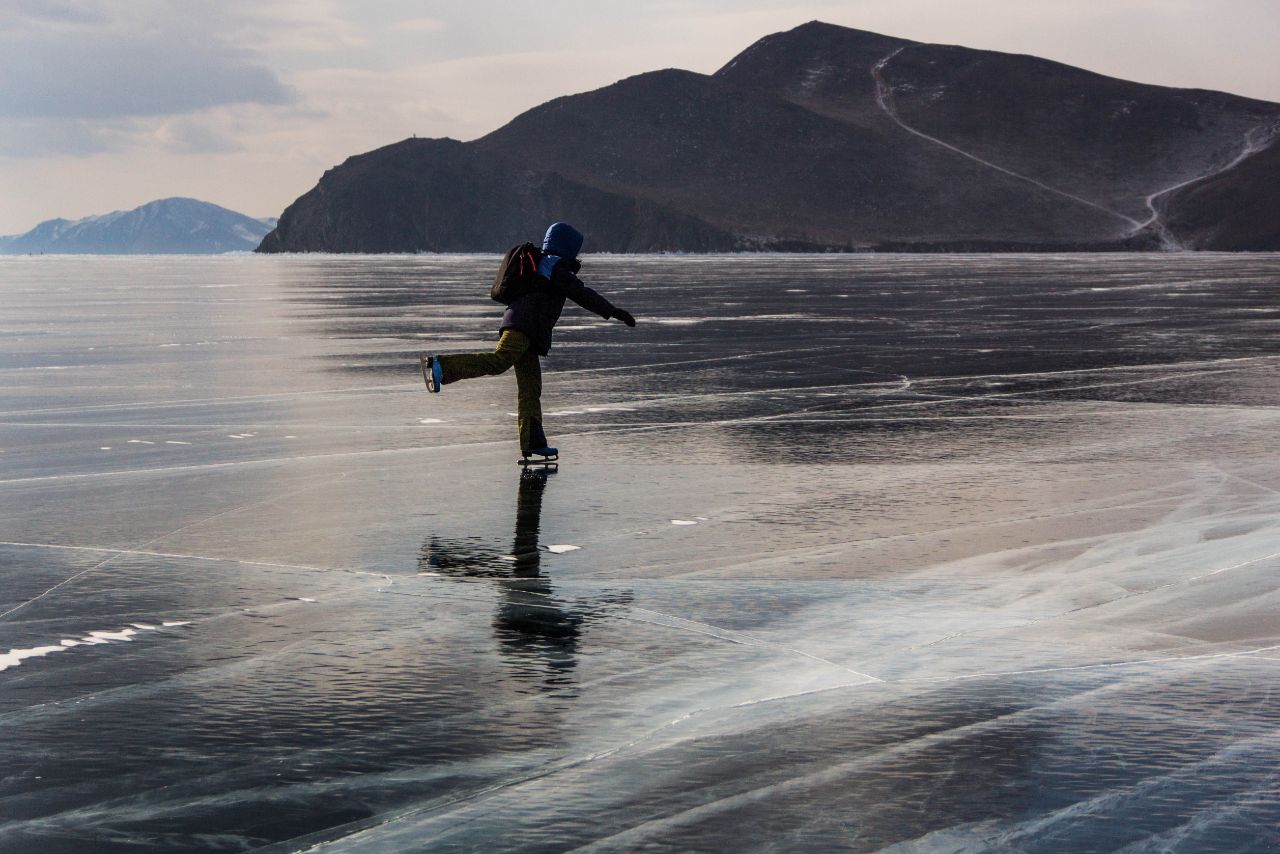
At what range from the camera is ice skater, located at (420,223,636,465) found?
10.8 meters

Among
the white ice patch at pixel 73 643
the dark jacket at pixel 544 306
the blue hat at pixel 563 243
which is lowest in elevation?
the white ice patch at pixel 73 643

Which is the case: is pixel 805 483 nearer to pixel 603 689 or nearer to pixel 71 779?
pixel 603 689

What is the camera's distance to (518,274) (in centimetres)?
1090

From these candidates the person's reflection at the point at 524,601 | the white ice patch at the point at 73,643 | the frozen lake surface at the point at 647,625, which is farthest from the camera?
the white ice patch at the point at 73,643

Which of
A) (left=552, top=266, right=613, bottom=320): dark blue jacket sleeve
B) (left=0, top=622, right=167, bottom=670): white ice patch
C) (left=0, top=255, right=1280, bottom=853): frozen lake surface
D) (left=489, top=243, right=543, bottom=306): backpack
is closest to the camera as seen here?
(left=0, top=255, right=1280, bottom=853): frozen lake surface

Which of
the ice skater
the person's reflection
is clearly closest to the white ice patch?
the person's reflection

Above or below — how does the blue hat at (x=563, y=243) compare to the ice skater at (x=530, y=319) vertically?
above

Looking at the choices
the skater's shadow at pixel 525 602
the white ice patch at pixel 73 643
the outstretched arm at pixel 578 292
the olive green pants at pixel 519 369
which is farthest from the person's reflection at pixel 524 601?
the outstretched arm at pixel 578 292

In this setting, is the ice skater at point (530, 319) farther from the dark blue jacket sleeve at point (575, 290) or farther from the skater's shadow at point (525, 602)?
the skater's shadow at point (525, 602)

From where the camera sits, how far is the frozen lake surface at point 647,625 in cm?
418

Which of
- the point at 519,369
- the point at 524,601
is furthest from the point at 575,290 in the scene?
the point at 524,601

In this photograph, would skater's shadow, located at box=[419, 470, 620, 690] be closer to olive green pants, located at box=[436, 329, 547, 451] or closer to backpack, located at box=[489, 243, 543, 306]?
olive green pants, located at box=[436, 329, 547, 451]

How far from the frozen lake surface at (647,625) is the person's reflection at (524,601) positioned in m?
0.03

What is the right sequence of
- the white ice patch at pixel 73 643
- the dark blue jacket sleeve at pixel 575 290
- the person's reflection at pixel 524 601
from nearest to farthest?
1. the person's reflection at pixel 524 601
2. the white ice patch at pixel 73 643
3. the dark blue jacket sleeve at pixel 575 290
